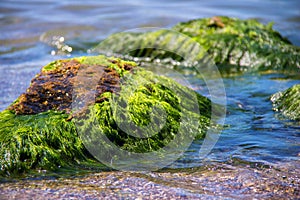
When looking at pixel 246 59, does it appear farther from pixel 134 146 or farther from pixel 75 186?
pixel 75 186

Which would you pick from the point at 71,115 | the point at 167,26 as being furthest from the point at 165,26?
the point at 71,115

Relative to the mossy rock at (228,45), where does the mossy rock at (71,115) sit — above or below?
below

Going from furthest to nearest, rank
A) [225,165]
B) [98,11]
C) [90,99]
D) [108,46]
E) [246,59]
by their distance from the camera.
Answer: [98,11], [108,46], [246,59], [90,99], [225,165]

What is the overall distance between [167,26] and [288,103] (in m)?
5.51

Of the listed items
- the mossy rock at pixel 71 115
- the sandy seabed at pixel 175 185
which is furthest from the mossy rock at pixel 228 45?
the sandy seabed at pixel 175 185

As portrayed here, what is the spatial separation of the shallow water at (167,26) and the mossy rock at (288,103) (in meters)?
0.11

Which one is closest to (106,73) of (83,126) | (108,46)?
(83,126)

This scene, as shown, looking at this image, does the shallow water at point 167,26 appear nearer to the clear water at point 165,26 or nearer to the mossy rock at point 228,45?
the clear water at point 165,26

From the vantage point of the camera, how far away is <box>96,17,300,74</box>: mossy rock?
24.1ft

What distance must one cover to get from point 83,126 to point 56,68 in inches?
29.9

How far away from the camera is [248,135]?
456 cm

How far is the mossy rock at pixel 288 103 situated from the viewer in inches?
197

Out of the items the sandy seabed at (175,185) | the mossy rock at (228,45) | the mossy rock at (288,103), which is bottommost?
the sandy seabed at (175,185)

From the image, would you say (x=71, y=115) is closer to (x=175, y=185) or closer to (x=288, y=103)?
(x=175, y=185)
